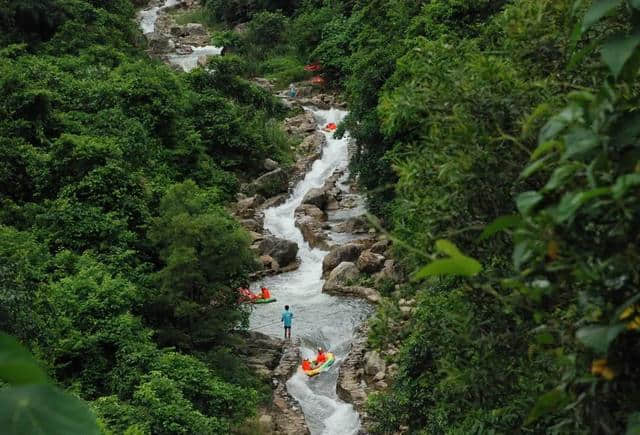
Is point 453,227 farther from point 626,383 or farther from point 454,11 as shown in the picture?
point 454,11

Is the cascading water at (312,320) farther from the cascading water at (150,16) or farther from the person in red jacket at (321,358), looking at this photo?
the cascading water at (150,16)

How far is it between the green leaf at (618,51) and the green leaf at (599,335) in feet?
2.09

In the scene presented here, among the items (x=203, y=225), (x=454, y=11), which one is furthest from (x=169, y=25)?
(x=203, y=225)

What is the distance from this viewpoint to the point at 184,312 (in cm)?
1064

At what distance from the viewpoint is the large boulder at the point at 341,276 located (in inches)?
607

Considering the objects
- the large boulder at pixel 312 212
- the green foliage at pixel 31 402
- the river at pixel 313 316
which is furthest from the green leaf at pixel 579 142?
the large boulder at pixel 312 212

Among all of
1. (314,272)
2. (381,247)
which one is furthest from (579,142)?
(314,272)

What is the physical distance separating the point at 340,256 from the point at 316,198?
13.0 feet

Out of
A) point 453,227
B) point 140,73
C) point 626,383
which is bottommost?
point 140,73

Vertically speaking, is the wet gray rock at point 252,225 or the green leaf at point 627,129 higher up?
the green leaf at point 627,129

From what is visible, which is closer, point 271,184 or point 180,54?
point 271,184

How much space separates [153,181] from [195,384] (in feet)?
24.6

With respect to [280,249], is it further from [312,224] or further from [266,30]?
[266,30]

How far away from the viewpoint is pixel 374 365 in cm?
1192
